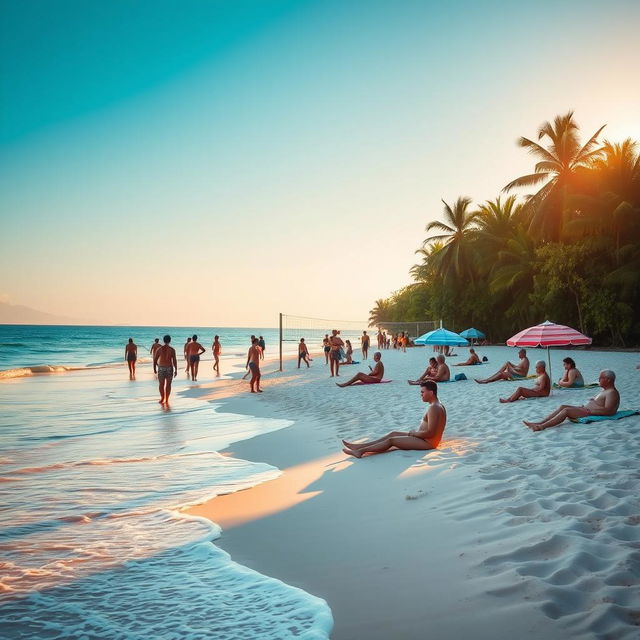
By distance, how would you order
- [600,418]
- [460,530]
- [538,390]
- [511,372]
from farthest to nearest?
[511,372], [538,390], [600,418], [460,530]

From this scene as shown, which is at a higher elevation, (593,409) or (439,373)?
(439,373)

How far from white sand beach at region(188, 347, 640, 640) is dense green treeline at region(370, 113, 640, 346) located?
1828 cm

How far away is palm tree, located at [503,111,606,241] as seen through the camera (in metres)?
23.7

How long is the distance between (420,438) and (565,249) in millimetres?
20836

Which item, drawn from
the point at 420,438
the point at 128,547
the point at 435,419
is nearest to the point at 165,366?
the point at 420,438

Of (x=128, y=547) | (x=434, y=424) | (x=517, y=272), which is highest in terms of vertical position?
(x=517, y=272)

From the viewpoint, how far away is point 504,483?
160 inches

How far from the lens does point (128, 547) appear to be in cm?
327

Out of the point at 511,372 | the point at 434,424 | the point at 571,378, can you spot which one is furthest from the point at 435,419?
the point at 511,372

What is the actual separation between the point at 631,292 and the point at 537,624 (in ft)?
73.8

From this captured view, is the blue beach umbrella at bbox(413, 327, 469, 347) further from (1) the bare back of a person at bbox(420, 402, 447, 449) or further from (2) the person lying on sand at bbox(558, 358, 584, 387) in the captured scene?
(1) the bare back of a person at bbox(420, 402, 447, 449)

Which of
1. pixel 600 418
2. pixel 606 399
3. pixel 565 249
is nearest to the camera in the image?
pixel 600 418

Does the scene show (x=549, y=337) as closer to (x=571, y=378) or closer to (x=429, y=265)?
(x=571, y=378)

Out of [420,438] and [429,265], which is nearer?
[420,438]
